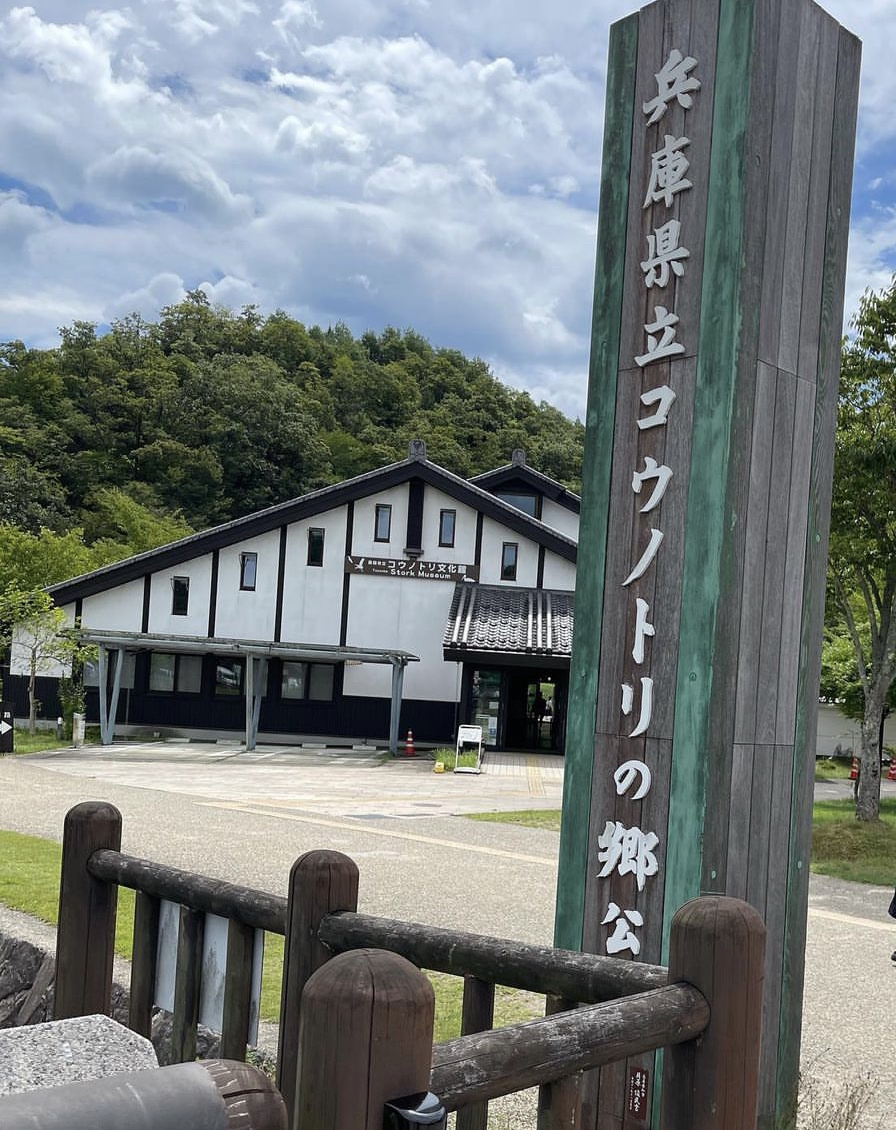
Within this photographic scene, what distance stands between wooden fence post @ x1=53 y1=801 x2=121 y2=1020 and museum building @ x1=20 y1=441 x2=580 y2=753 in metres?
22.4

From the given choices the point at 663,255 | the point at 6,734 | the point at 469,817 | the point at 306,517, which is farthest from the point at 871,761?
the point at 306,517

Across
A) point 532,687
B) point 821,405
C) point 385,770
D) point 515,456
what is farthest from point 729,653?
point 515,456

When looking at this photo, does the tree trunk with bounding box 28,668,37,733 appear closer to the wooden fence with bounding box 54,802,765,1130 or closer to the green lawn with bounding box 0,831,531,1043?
the green lawn with bounding box 0,831,531,1043

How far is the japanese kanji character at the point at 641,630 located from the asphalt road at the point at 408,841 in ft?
6.38

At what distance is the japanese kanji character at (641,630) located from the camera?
3561mm

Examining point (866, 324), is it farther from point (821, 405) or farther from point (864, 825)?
point (821, 405)

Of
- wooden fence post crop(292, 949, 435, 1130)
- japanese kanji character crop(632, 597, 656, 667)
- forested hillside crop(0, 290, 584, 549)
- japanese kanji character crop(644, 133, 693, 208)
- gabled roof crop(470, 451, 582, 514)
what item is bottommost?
wooden fence post crop(292, 949, 435, 1130)

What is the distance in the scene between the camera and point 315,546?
26578 millimetres

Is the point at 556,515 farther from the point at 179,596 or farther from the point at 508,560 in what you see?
the point at 179,596

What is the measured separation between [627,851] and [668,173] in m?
2.18

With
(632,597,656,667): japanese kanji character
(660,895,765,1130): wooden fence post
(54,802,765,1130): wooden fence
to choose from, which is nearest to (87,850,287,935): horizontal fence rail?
(54,802,765,1130): wooden fence

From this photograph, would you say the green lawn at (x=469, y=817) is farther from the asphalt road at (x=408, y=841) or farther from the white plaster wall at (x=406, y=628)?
the white plaster wall at (x=406, y=628)

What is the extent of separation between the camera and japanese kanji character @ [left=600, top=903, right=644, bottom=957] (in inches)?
137

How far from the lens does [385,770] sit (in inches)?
832
